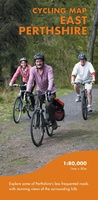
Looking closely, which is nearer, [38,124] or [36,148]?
[36,148]

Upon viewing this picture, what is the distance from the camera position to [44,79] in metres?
8.48

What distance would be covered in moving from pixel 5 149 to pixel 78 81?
4.27 metres

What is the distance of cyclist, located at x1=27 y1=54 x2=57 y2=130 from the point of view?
8.27 metres

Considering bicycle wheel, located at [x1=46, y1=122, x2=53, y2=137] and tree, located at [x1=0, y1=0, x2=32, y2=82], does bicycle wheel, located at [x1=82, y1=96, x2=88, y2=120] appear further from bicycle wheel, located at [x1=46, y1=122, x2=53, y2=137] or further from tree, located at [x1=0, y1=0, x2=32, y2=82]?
tree, located at [x1=0, y1=0, x2=32, y2=82]

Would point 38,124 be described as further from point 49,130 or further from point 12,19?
point 12,19

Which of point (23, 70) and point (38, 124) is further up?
point (23, 70)

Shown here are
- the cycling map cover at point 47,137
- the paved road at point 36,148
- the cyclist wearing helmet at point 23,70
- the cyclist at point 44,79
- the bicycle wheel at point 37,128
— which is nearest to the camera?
the cycling map cover at point 47,137

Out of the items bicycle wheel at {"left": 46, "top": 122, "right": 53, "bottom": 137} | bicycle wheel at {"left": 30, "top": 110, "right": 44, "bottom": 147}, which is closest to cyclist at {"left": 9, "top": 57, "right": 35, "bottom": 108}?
bicycle wheel at {"left": 46, "top": 122, "right": 53, "bottom": 137}

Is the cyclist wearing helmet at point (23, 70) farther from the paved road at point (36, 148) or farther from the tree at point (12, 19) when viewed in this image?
the tree at point (12, 19)

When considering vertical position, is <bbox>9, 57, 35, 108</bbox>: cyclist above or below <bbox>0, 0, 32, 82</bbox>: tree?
below

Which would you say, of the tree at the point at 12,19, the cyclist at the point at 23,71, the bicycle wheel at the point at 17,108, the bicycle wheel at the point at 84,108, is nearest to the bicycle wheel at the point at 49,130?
the bicycle wheel at the point at 84,108

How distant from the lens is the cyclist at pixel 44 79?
827cm

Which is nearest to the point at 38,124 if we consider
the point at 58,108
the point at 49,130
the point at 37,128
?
the point at 37,128

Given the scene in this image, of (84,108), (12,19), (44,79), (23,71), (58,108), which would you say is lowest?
(84,108)
